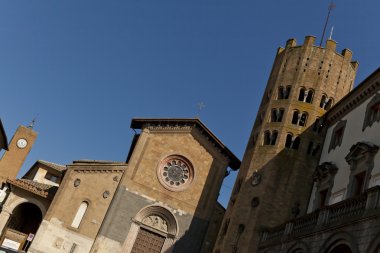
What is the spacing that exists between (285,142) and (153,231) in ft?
40.2

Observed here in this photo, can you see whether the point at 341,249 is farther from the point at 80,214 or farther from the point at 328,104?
the point at 80,214

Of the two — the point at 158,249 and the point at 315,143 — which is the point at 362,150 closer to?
the point at 315,143

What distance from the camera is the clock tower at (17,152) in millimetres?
49572

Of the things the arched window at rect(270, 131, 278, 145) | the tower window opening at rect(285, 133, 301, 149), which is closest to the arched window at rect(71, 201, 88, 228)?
the arched window at rect(270, 131, 278, 145)

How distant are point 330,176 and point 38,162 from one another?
4020 cm

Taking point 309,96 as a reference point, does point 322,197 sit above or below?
below

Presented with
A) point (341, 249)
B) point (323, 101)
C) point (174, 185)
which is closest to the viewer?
point (341, 249)

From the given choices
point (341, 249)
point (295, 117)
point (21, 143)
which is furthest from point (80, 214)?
point (21, 143)

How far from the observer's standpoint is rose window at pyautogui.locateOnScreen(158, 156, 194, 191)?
113ft

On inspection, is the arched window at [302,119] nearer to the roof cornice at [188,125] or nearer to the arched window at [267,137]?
the arched window at [267,137]

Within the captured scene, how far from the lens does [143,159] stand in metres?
34.4

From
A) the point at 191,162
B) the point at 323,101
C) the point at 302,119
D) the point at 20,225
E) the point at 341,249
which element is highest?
the point at 323,101

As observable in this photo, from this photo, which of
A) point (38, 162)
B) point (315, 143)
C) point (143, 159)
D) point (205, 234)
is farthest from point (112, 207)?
point (38, 162)

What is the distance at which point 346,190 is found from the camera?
21.2 metres
